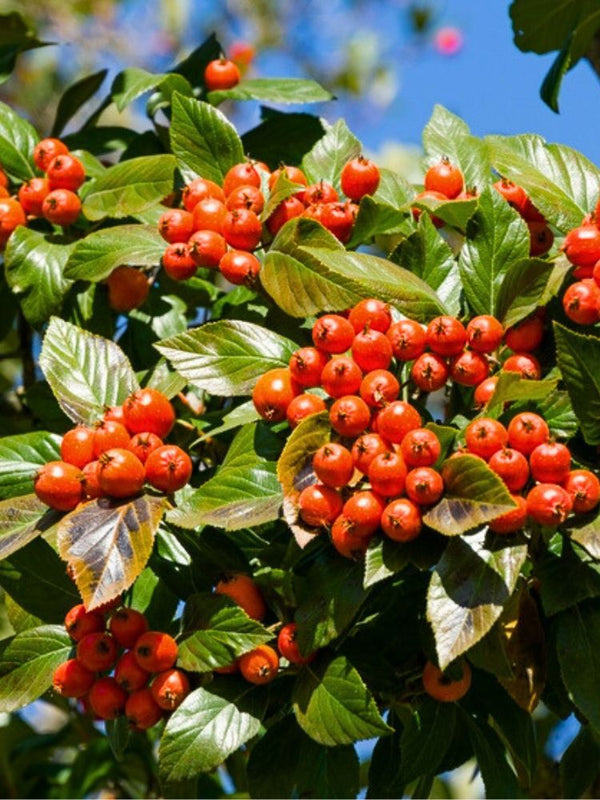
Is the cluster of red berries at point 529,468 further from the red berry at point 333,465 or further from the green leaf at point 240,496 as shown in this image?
the green leaf at point 240,496

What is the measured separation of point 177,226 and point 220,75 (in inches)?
28.7

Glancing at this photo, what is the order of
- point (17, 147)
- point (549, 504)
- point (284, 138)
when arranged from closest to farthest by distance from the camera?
1. point (549, 504)
2. point (17, 147)
3. point (284, 138)

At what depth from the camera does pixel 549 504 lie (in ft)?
4.05

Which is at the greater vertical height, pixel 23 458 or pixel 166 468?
pixel 166 468

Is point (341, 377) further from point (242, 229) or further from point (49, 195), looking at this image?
point (49, 195)

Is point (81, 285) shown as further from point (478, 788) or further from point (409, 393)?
point (478, 788)

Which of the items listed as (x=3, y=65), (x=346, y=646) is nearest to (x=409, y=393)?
(x=346, y=646)

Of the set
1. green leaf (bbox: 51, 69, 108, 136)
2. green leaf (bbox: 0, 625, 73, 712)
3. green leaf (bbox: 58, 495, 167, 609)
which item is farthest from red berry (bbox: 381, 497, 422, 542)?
green leaf (bbox: 51, 69, 108, 136)

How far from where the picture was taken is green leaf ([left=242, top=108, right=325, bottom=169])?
2.22m

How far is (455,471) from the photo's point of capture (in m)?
1.27

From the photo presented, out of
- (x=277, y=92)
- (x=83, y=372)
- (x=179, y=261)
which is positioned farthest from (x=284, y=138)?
(x=83, y=372)

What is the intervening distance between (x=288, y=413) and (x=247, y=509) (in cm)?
11

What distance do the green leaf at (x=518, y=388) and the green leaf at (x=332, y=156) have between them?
23.3 inches

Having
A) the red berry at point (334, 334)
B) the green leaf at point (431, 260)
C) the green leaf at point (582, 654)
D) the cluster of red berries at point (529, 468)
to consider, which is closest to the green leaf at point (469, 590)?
the cluster of red berries at point (529, 468)
